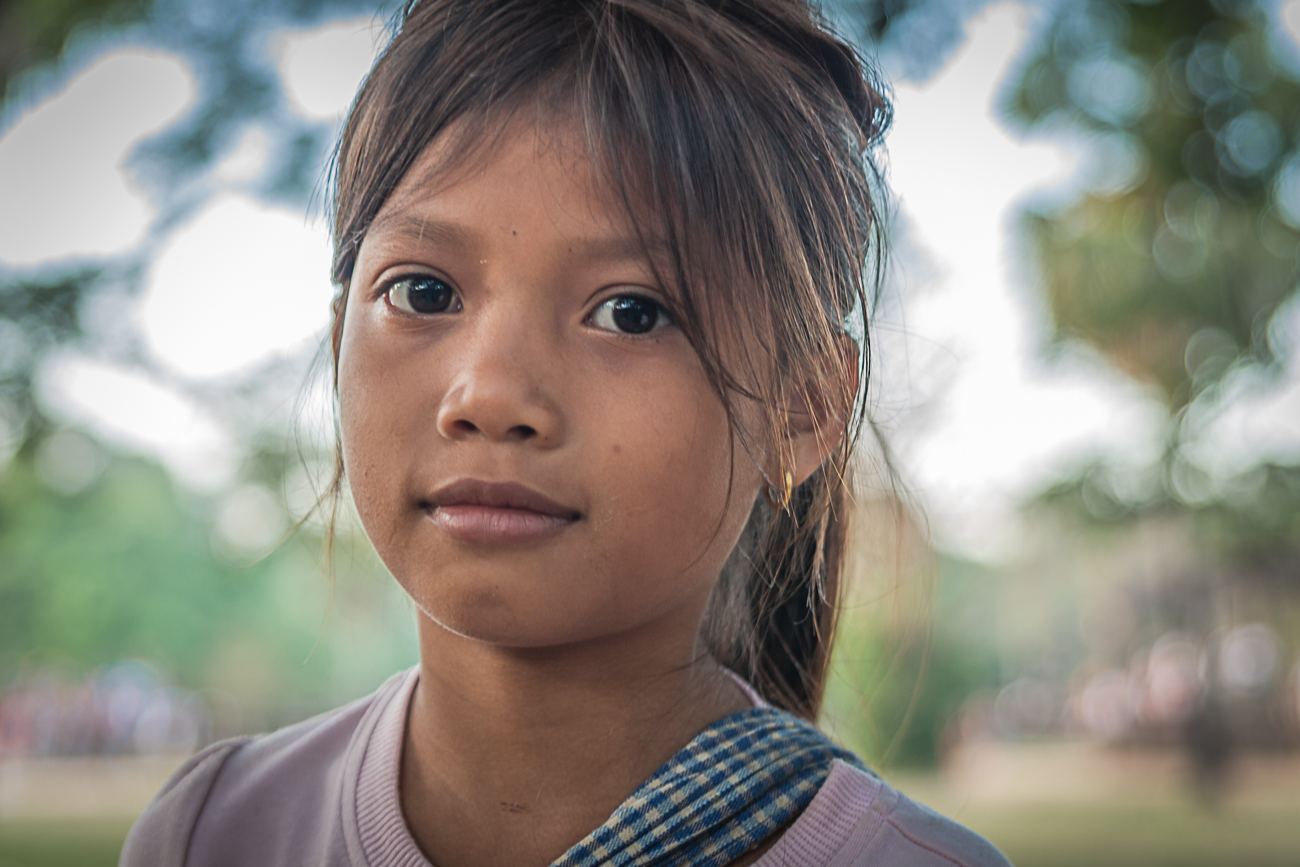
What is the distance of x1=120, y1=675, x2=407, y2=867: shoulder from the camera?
1.37m

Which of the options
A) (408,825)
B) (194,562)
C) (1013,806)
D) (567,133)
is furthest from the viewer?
(194,562)

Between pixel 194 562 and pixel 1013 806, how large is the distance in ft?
69.7

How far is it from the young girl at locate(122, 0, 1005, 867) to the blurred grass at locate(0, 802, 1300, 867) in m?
7.33

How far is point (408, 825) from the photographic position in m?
1.35

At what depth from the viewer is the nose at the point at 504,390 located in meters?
1.11

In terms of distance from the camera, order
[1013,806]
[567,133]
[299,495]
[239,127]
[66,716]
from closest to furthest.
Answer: [567,133] < [299,495] < [239,127] < [1013,806] < [66,716]

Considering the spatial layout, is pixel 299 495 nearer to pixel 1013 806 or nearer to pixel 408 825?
pixel 408 825

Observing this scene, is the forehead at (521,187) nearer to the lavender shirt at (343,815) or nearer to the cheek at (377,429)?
the cheek at (377,429)

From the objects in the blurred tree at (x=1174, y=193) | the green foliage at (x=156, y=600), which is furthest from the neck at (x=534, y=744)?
the green foliage at (x=156, y=600)

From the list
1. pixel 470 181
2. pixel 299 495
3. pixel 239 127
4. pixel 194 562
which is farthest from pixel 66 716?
pixel 470 181

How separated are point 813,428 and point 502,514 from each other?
1.58ft

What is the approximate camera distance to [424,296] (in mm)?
1271

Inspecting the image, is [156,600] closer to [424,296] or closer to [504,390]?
[424,296]

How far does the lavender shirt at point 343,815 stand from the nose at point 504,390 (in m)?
0.51
